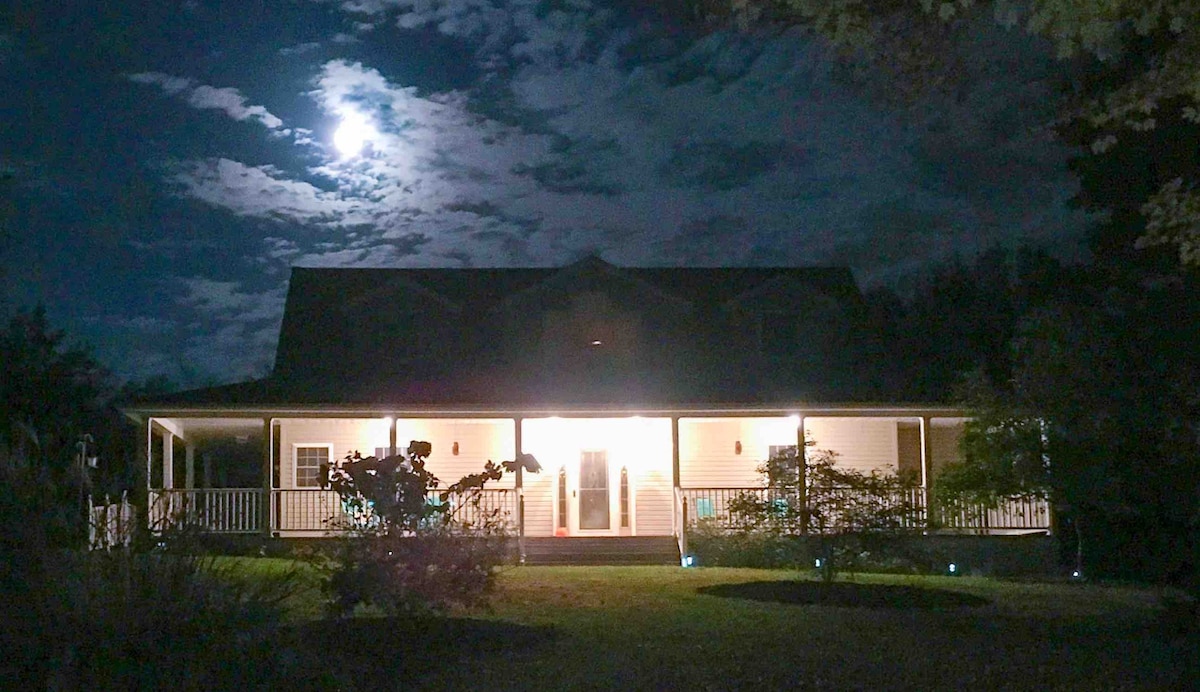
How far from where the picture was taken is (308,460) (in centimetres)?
2569

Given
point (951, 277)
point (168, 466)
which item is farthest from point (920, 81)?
point (951, 277)

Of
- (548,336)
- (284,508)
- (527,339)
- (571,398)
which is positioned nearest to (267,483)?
(284,508)

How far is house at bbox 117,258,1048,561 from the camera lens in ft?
77.7

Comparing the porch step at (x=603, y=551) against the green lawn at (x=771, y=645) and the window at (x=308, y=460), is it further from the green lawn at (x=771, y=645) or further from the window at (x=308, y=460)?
the green lawn at (x=771, y=645)

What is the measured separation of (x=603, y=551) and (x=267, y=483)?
6166mm

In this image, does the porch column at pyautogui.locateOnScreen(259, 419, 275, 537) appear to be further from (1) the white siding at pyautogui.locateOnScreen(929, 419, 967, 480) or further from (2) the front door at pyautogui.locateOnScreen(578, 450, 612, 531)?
(1) the white siding at pyautogui.locateOnScreen(929, 419, 967, 480)

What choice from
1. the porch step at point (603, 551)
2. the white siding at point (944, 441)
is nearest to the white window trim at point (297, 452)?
the porch step at point (603, 551)

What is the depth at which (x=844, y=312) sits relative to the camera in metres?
27.0

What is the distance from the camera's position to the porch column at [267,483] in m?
23.3

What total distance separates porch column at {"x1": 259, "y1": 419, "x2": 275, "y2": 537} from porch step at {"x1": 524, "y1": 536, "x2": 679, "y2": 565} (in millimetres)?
4578

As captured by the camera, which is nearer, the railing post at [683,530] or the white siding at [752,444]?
the railing post at [683,530]

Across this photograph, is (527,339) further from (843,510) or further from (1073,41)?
(1073,41)

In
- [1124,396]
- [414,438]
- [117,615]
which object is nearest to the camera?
[117,615]

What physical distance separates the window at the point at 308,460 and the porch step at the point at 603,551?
15.7ft
